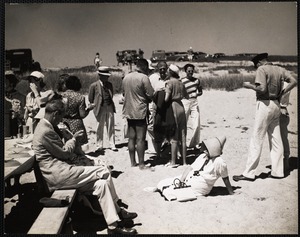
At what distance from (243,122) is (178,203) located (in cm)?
478

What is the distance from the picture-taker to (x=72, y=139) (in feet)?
15.8

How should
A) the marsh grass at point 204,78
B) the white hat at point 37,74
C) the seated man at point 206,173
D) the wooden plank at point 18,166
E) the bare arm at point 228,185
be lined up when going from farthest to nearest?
1. the marsh grass at point 204,78
2. the white hat at point 37,74
3. the bare arm at point 228,185
4. the seated man at point 206,173
5. the wooden plank at point 18,166

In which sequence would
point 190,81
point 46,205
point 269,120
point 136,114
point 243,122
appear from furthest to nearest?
point 243,122
point 190,81
point 136,114
point 269,120
point 46,205

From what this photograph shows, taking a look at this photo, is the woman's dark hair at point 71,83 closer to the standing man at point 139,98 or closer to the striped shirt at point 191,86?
the standing man at point 139,98

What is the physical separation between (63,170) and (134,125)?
2160mm

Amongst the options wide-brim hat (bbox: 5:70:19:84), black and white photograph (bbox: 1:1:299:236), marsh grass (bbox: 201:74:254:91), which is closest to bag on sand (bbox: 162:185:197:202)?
black and white photograph (bbox: 1:1:299:236)

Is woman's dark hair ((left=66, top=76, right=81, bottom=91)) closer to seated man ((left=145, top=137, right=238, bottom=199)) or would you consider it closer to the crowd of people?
the crowd of people

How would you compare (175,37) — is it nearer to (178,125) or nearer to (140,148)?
(178,125)

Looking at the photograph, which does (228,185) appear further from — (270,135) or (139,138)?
(139,138)

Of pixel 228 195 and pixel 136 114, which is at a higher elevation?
pixel 136 114

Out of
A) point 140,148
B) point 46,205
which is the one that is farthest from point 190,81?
point 46,205

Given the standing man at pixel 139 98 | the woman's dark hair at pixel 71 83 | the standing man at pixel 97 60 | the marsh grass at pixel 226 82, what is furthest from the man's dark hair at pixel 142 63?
the marsh grass at pixel 226 82

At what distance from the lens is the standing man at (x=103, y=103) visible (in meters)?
7.37

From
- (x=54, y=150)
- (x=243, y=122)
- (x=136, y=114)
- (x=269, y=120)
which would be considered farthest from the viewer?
(x=243, y=122)
